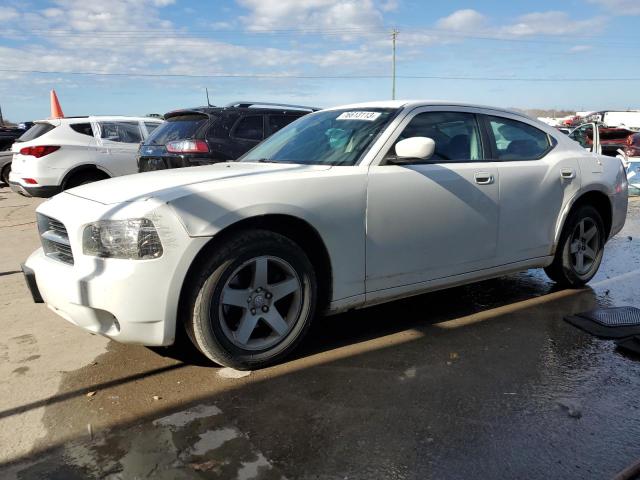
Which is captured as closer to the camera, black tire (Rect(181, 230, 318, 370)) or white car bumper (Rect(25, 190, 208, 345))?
white car bumper (Rect(25, 190, 208, 345))

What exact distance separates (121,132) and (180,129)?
142 inches

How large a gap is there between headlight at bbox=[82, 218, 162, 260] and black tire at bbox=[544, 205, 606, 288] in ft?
11.4

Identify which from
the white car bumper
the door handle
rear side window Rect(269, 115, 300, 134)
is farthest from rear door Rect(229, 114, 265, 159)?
the white car bumper

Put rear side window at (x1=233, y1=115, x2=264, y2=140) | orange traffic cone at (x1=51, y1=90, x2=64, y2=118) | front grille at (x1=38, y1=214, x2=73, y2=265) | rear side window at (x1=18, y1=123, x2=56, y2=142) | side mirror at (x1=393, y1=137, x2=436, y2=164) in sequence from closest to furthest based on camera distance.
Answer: front grille at (x1=38, y1=214, x2=73, y2=265), side mirror at (x1=393, y1=137, x2=436, y2=164), rear side window at (x1=233, y1=115, x2=264, y2=140), rear side window at (x1=18, y1=123, x2=56, y2=142), orange traffic cone at (x1=51, y1=90, x2=64, y2=118)

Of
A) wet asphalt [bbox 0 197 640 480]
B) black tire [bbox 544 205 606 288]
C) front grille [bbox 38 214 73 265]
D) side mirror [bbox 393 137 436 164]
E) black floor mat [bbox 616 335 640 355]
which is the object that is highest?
side mirror [bbox 393 137 436 164]

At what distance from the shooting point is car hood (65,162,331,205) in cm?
304

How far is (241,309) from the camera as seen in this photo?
10.7 feet

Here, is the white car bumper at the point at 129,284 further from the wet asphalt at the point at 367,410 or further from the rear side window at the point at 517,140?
the rear side window at the point at 517,140

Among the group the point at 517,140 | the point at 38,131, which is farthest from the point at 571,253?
the point at 38,131

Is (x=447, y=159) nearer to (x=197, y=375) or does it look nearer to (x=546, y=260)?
(x=546, y=260)

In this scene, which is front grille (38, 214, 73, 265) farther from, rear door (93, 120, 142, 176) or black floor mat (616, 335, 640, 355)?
rear door (93, 120, 142, 176)

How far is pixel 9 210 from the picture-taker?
10758mm

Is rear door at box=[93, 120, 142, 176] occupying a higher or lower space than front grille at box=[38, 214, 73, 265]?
higher

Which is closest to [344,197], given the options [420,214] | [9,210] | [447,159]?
[420,214]
